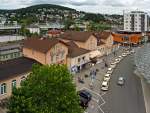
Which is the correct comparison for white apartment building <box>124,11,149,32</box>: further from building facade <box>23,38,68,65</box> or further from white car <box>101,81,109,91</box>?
white car <box>101,81,109,91</box>

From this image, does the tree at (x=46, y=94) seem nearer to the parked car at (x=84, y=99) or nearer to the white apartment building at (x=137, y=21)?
the parked car at (x=84, y=99)

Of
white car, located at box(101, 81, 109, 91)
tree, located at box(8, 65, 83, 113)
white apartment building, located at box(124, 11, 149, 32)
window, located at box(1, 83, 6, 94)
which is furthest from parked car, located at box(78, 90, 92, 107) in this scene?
white apartment building, located at box(124, 11, 149, 32)

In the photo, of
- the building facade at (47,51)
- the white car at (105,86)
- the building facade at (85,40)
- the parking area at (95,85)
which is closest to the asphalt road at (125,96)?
the white car at (105,86)

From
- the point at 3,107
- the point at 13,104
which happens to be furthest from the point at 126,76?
the point at 13,104

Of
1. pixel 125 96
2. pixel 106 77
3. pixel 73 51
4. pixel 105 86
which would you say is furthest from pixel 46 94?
pixel 73 51

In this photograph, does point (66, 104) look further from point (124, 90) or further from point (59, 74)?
point (124, 90)

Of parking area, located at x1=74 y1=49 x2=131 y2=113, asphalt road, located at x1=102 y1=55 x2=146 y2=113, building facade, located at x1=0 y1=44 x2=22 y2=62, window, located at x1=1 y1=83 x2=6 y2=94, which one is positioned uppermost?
building facade, located at x1=0 y1=44 x2=22 y2=62
